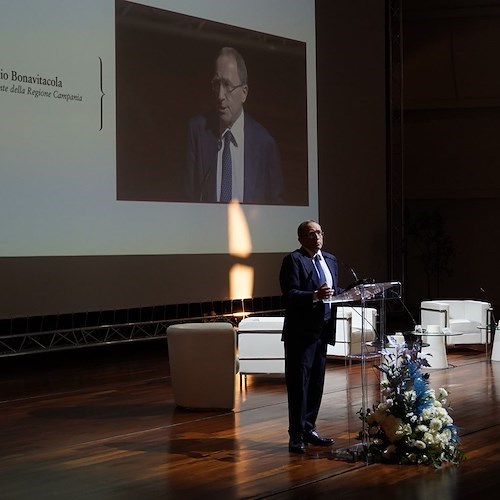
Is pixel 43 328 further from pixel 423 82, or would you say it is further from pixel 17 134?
pixel 423 82

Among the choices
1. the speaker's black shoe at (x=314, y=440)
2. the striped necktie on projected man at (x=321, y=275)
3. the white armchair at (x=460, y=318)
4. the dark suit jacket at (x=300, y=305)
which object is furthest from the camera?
the white armchair at (x=460, y=318)

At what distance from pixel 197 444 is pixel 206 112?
20.4 feet

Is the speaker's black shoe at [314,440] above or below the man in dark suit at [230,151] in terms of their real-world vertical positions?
below

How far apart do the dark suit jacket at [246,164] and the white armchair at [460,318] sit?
248 cm

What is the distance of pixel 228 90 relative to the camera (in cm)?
1241

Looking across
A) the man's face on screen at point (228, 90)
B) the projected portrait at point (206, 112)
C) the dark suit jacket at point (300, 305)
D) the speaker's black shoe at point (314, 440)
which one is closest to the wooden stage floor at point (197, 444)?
the speaker's black shoe at point (314, 440)

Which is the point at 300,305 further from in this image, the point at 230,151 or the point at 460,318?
the point at 460,318

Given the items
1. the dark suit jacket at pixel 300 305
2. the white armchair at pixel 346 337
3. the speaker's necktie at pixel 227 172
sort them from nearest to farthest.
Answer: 1. the dark suit jacket at pixel 300 305
2. the white armchair at pixel 346 337
3. the speaker's necktie at pixel 227 172

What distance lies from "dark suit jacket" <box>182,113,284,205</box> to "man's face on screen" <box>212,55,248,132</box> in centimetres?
19

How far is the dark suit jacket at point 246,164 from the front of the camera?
11922 millimetres

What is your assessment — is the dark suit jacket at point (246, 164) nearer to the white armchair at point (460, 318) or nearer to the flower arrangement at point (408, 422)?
the white armchair at point (460, 318)

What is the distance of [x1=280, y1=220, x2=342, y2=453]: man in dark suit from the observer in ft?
20.5

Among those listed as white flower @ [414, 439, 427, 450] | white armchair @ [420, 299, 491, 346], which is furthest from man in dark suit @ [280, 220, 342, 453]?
white armchair @ [420, 299, 491, 346]

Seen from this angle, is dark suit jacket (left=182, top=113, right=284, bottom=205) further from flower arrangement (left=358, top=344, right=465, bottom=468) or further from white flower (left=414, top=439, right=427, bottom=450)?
white flower (left=414, top=439, right=427, bottom=450)
